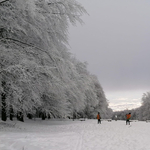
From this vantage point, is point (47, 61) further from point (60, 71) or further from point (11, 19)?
point (11, 19)

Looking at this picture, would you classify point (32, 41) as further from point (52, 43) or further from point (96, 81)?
point (96, 81)

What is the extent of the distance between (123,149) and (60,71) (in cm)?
441

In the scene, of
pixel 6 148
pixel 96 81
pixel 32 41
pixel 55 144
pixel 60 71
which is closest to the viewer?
pixel 6 148

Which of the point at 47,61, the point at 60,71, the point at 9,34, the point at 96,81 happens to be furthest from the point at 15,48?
the point at 96,81

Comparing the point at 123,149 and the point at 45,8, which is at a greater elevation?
the point at 45,8

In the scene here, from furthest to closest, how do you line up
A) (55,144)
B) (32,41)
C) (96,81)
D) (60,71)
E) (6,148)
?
(96,81)
(32,41)
(60,71)
(55,144)
(6,148)

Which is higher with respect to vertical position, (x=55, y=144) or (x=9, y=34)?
(x=9, y=34)

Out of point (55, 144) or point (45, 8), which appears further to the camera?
point (45, 8)

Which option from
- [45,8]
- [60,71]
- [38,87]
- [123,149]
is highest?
[45,8]

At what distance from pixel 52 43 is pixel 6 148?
5.78 meters

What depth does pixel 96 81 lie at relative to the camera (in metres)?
49.1

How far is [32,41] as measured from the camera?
10664 mm

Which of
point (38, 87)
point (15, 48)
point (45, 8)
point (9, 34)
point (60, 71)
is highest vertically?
point (45, 8)

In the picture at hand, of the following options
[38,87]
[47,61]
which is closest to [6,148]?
[38,87]
